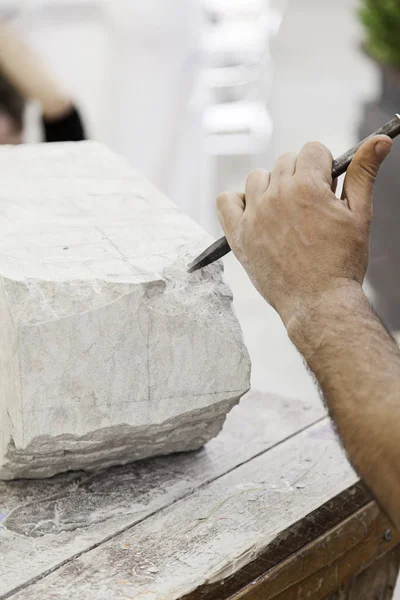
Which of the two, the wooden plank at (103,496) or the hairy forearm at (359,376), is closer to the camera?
the hairy forearm at (359,376)

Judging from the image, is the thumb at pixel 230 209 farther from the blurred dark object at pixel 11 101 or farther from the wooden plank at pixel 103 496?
the blurred dark object at pixel 11 101

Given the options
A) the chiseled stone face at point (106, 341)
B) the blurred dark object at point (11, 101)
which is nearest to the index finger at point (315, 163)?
the chiseled stone face at point (106, 341)

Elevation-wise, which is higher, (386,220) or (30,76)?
(30,76)

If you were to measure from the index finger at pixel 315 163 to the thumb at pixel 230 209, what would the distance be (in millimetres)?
112

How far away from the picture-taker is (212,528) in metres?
1.34

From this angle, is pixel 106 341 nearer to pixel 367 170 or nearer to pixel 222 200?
pixel 222 200

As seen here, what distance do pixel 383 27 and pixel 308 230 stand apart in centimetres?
385

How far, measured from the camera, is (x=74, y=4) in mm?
3943

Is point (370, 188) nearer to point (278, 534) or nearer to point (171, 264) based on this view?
point (171, 264)

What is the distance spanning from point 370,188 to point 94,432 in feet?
1.92

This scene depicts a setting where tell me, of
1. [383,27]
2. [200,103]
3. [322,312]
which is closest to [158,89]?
[200,103]

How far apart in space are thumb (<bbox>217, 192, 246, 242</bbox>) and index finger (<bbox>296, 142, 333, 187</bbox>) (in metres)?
0.11

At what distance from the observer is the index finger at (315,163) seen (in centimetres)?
129

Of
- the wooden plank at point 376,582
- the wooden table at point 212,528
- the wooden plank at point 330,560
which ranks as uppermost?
the wooden table at point 212,528
